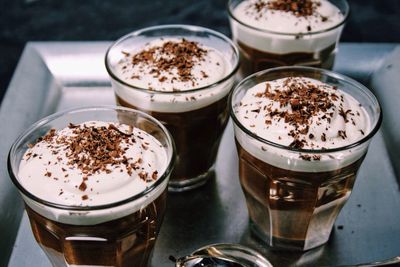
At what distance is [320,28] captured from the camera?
6.02ft

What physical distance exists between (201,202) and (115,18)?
4.97 ft

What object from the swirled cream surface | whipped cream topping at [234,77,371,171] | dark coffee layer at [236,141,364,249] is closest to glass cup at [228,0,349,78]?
whipped cream topping at [234,77,371,171]

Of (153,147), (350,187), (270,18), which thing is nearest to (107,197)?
(153,147)

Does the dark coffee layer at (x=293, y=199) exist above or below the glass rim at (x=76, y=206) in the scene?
below

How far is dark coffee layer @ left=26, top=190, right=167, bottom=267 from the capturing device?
1.24 meters

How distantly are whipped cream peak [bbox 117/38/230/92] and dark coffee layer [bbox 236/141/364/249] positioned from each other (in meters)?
0.23

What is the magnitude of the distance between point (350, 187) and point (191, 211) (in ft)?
1.45

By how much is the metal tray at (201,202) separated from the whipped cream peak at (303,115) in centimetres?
33

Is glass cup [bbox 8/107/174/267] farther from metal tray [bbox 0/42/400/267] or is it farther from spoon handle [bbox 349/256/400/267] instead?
spoon handle [bbox 349/256/400/267]

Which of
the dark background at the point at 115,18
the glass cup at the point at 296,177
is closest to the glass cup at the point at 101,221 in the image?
the glass cup at the point at 296,177

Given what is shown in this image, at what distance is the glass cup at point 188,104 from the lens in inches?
60.5

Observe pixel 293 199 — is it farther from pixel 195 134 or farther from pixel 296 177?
pixel 195 134

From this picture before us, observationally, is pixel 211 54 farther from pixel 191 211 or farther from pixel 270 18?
pixel 191 211

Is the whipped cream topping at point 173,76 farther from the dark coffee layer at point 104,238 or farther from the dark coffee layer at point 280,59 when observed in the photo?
the dark coffee layer at point 104,238
